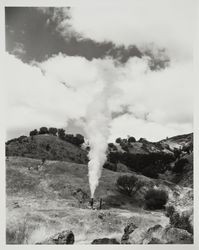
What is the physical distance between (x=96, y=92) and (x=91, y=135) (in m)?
0.97

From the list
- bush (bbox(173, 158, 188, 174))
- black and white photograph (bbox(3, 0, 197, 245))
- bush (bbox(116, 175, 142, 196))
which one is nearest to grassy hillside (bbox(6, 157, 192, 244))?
black and white photograph (bbox(3, 0, 197, 245))

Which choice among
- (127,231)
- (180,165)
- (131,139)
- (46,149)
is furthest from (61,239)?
(46,149)

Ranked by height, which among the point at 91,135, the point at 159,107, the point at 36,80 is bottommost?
the point at 91,135

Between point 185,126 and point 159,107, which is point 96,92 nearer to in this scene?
point 159,107

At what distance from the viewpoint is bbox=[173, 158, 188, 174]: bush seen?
32.7 ft

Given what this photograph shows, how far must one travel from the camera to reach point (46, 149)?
12070 millimetres

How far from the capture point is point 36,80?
9391mm

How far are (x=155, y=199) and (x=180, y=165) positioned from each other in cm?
112

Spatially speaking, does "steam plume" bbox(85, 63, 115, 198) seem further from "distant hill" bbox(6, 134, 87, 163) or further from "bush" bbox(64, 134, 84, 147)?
"distant hill" bbox(6, 134, 87, 163)

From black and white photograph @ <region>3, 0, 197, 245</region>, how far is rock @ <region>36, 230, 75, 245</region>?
29 mm

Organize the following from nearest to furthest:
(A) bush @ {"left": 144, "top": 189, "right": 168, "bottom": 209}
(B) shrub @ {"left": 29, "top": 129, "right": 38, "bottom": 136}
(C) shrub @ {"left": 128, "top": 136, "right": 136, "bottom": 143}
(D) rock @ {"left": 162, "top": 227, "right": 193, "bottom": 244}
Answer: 1. (D) rock @ {"left": 162, "top": 227, "right": 193, "bottom": 244}
2. (A) bush @ {"left": 144, "top": 189, "right": 168, "bottom": 209}
3. (C) shrub @ {"left": 128, "top": 136, "right": 136, "bottom": 143}
4. (B) shrub @ {"left": 29, "top": 129, "right": 38, "bottom": 136}

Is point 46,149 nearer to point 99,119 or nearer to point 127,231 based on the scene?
point 99,119

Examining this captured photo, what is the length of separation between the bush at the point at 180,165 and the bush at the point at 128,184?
93 cm

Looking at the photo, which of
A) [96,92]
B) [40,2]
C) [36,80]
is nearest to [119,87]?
[96,92]
